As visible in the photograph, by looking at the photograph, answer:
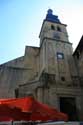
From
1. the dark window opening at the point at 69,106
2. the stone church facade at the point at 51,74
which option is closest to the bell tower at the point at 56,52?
the stone church facade at the point at 51,74

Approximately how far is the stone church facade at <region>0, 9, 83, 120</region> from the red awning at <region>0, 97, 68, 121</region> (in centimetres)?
910

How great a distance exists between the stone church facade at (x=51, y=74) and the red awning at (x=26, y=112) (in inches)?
358

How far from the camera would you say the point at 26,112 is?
312cm

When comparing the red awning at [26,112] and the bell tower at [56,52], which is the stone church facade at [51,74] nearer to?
the bell tower at [56,52]

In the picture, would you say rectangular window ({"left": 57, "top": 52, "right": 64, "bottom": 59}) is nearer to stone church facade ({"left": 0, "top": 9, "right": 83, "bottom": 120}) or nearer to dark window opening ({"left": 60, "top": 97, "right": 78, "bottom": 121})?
stone church facade ({"left": 0, "top": 9, "right": 83, "bottom": 120})

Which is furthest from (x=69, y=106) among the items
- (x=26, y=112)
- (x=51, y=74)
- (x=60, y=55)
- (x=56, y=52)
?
(x=26, y=112)

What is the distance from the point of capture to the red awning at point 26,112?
2.96 meters

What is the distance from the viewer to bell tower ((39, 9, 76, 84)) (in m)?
15.3

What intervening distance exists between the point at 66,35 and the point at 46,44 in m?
4.19

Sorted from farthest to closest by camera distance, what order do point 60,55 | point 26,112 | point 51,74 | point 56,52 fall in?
1. point 56,52
2. point 60,55
3. point 51,74
4. point 26,112

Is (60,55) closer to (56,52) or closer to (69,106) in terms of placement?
(56,52)

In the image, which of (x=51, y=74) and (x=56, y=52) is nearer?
(x=51, y=74)

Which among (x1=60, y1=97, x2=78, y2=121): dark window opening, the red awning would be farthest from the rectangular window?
the red awning

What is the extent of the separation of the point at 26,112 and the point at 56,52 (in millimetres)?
14223
